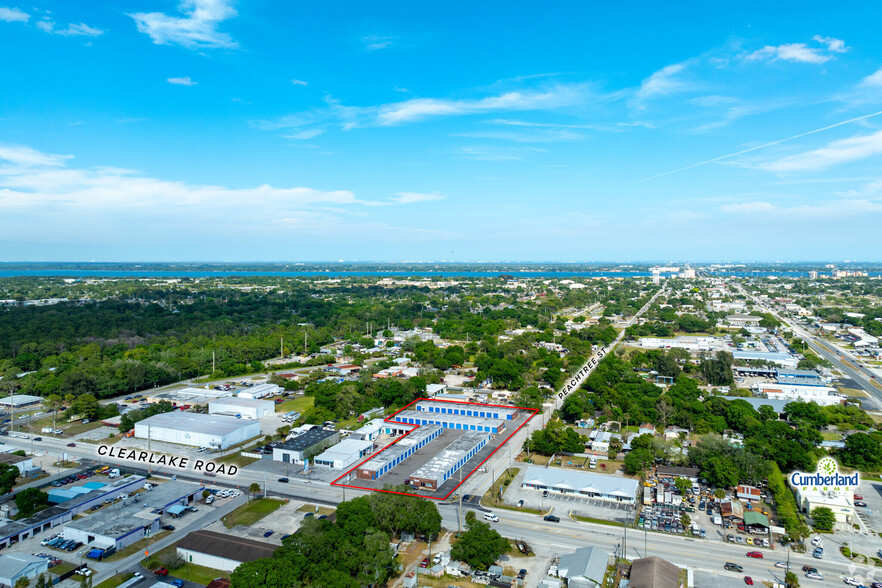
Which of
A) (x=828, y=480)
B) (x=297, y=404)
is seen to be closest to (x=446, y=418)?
(x=297, y=404)

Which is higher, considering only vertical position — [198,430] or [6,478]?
[6,478]

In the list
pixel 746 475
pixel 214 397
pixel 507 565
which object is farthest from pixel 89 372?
pixel 746 475

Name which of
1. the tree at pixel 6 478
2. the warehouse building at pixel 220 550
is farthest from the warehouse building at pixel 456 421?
the tree at pixel 6 478

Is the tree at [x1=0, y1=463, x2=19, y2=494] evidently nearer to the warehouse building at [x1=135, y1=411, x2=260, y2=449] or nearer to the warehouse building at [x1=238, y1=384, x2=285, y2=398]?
the warehouse building at [x1=135, y1=411, x2=260, y2=449]

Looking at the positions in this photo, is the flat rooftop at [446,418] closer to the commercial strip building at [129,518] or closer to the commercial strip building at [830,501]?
the commercial strip building at [129,518]

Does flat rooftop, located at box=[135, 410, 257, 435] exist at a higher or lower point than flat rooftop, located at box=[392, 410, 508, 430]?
higher

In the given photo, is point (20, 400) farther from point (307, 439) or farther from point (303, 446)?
point (303, 446)

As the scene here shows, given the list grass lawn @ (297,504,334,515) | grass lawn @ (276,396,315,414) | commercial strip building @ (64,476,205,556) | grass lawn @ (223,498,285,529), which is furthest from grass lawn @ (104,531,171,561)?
grass lawn @ (276,396,315,414)

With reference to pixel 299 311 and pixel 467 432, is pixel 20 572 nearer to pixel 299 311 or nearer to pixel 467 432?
pixel 467 432
